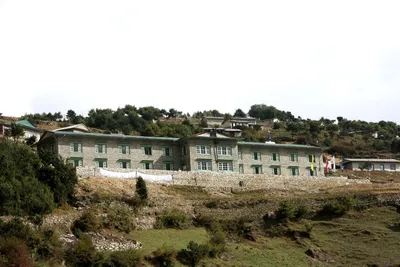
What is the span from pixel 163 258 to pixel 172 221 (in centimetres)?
970

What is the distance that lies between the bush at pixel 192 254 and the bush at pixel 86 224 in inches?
314

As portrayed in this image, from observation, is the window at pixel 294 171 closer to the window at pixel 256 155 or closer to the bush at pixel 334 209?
the window at pixel 256 155

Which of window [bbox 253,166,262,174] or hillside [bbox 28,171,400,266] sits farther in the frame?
window [bbox 253,166,262,174]

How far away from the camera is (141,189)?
6931 cm

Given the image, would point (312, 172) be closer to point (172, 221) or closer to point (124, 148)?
point (124, 148)

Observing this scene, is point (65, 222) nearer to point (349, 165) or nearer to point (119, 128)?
point (349, 165)

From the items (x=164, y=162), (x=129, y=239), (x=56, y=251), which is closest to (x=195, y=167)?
(x=164, y=162)

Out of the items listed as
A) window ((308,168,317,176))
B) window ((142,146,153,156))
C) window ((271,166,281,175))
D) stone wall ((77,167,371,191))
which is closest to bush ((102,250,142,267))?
stone wall ((77,167,371,191))

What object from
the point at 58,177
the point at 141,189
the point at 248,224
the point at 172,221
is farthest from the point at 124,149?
the point at 248,224

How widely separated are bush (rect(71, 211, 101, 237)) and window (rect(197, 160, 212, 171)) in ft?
96.9

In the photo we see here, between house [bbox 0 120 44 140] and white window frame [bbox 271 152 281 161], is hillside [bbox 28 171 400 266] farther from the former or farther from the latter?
house [bbox 0 120 44 140]

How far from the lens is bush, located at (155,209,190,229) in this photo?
65.8 m

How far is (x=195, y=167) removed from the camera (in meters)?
87.1

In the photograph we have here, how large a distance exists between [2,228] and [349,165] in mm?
82008
